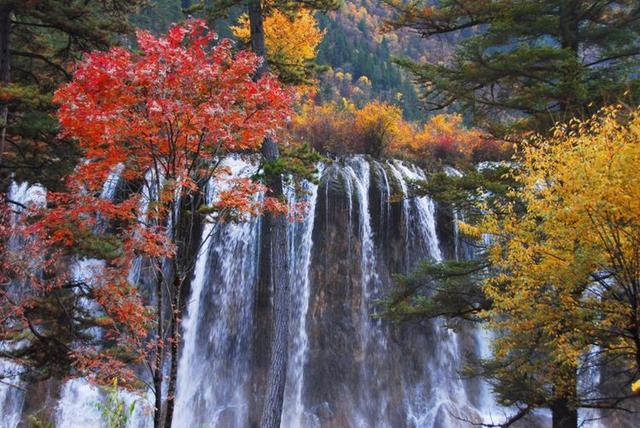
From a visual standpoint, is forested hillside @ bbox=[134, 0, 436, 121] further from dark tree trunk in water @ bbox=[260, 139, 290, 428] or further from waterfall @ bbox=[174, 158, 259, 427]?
dark tree trunk in water @ bbox=[260, 139, 290, 428]

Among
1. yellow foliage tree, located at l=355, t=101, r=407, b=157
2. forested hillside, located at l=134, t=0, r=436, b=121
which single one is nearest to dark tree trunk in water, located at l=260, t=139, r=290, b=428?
yellow foliage tree, located at l=355, t=101, r=407, b=157

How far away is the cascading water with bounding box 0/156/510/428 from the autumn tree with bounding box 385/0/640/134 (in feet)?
15.6

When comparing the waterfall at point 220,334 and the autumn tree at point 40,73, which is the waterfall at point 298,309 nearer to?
the waterfall at point 220,334

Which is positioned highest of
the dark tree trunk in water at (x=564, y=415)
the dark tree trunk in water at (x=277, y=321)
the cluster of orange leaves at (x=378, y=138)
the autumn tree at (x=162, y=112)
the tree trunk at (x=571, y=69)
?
the cluster of orange leaves at (x=378, y=138)

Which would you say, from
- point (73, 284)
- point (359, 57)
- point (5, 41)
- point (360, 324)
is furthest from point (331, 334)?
point (359, 57)

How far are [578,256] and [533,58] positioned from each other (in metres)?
4.02

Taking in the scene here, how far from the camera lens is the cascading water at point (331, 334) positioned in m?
14.4

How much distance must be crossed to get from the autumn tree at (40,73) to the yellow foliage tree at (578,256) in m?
7.00

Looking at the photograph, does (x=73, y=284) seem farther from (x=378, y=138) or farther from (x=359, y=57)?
(x=359, y=57)

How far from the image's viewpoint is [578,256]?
5.89 meters

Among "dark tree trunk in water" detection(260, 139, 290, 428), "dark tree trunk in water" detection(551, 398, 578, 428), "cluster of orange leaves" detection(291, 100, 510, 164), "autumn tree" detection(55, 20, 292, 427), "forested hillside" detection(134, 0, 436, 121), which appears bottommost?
"dark tree trunk in water" detection(551, 398, 578, 428)

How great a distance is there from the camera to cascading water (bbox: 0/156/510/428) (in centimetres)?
1438

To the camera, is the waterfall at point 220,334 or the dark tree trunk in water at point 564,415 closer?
the dark tree trunk in water at point 564,415

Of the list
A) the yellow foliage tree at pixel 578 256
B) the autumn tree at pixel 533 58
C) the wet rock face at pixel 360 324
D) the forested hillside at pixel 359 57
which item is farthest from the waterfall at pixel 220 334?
the forested hillside at pixel 359 57
